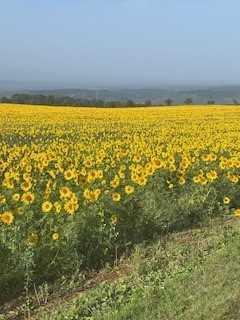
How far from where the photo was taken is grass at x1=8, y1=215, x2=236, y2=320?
4883 mm

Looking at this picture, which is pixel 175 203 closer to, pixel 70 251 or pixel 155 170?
pixel 155 170

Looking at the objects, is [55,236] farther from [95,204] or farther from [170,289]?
[170,289]

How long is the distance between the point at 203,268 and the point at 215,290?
771 mm

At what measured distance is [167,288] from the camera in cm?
551

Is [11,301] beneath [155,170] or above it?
beneath

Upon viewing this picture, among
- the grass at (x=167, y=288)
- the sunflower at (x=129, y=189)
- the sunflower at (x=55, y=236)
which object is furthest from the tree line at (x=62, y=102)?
the sunflower at (x=55, y=236)

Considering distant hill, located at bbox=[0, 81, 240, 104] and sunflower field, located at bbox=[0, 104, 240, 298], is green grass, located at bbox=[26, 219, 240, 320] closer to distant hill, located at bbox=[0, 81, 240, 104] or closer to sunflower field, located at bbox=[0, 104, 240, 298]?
sunflower field, located at bbox=[0, 104, 240, 298]

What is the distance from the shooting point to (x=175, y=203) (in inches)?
354

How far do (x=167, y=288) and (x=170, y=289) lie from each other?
0.09m

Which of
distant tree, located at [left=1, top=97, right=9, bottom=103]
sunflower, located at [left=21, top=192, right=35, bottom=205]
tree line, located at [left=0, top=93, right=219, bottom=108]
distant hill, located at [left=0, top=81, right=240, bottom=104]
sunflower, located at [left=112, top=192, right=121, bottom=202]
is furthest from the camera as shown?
distant hill, located at [left=0, top=81, right=240, bottom=104]

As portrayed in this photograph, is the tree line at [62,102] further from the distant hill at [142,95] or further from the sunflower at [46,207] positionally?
the sunflower at [46,207]

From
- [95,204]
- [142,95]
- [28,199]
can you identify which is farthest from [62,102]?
[28,199]

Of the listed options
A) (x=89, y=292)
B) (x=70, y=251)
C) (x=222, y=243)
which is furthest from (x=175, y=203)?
Result: (x=89, y=292)

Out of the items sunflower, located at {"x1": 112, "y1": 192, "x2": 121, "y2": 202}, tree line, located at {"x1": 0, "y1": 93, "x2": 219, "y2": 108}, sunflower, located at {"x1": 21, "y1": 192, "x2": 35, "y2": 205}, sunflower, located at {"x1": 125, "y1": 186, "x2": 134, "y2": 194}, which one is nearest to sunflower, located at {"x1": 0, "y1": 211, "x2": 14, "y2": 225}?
sunflower, located at {"x1": 21, "y1": 192, "x2": 35, "y2": 205}
